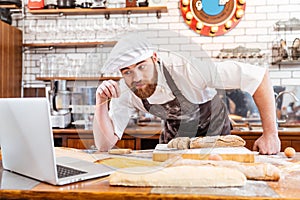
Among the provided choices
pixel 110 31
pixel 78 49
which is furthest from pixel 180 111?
pixel 78 49

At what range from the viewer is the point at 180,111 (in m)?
1.83

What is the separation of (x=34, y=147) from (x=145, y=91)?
58 cm

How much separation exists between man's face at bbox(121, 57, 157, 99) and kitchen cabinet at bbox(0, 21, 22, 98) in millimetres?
2681

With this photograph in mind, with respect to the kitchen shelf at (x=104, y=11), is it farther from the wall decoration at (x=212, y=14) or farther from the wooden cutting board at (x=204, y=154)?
the wooden cutting board at (x=204, y=154)

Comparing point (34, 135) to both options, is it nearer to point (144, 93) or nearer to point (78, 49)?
point (144, 93)

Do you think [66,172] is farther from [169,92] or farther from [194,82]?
[194,82]

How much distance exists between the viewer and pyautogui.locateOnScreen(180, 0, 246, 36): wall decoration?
168 inches

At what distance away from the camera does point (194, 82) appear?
1970mm

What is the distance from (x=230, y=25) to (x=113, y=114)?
2.70 metres

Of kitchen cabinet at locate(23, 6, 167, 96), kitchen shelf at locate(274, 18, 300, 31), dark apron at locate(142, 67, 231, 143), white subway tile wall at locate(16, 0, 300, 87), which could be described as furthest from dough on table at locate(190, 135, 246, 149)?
kitchen shelf at locate(274, 18, 300, 31)

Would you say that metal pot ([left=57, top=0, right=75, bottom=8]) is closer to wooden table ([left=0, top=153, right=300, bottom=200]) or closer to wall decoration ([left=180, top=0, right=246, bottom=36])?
wall decoration ([left=180, top=0, right=246, bottom=36])

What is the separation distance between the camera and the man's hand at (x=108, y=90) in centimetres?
171

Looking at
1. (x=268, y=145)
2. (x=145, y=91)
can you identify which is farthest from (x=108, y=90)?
(x=268, y=145)

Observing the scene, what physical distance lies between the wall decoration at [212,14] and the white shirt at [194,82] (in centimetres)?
229
